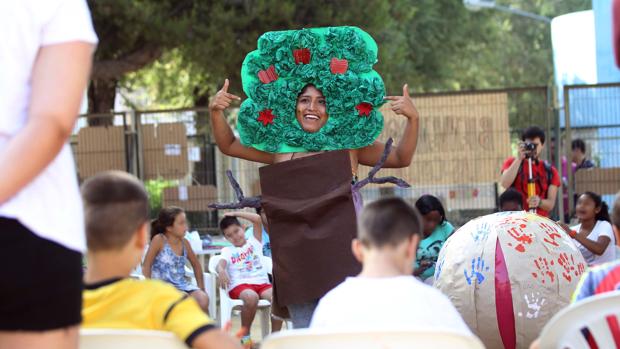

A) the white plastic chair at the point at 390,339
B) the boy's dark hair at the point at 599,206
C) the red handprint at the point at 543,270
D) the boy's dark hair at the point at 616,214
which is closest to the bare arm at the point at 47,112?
the white plastic chair at the point at 390,339

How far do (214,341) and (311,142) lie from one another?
269 cm

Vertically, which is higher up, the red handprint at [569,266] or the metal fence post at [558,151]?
the metal fence post at [558,151]

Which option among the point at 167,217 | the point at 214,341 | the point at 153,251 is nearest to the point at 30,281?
the point at 214,341

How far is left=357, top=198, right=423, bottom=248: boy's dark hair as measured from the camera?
3041 mm

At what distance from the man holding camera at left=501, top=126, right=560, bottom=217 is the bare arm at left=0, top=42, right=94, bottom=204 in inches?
259

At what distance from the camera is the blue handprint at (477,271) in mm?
4883

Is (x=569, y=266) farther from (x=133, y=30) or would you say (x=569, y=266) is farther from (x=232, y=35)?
(x=133, y=30)

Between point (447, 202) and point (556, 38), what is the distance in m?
7.35

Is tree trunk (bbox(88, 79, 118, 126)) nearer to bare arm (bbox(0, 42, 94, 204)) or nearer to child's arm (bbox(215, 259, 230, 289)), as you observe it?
child's arm (bbox(215, 259, 230, 289))

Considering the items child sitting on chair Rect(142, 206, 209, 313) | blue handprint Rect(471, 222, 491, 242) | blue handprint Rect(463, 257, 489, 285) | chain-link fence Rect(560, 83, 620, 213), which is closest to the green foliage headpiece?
blue handprint Rect(471, 222, 491, 242)

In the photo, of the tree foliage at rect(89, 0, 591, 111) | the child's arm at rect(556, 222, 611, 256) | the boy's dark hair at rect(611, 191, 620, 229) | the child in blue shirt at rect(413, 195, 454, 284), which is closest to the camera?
the boy's dark hair at rect(611, 191, 620, 229)

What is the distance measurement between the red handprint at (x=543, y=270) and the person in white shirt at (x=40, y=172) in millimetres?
2860

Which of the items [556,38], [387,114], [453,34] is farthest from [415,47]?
[387,114]

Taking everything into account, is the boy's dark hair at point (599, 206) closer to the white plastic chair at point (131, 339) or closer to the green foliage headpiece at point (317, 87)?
the green foliage headpiece at point (317, 87)
